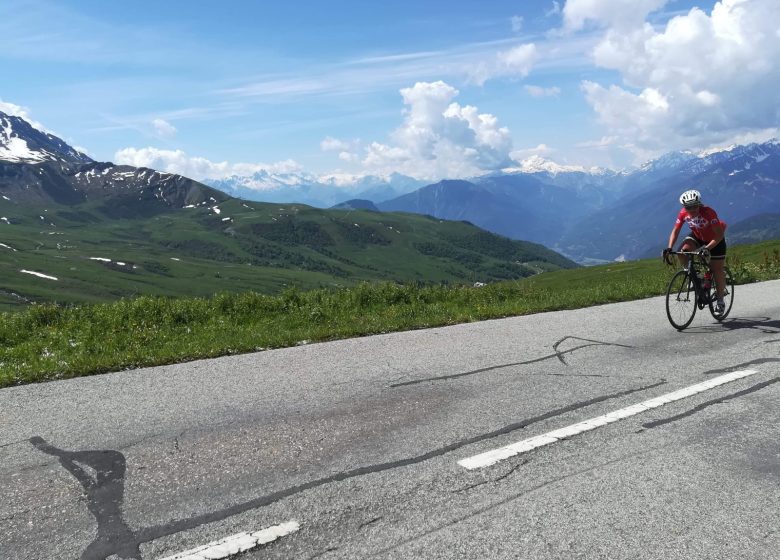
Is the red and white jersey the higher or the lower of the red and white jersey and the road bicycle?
the higher

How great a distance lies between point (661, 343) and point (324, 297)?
802cm

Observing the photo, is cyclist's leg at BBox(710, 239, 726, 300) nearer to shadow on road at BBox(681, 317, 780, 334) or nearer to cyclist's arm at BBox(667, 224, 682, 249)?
shadow on road at BBox(681, 317, 780, 334)

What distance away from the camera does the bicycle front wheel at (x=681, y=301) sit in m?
11.4

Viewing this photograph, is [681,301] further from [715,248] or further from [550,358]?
[550,358]

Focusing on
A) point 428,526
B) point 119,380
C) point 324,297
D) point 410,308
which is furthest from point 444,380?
point 324,297

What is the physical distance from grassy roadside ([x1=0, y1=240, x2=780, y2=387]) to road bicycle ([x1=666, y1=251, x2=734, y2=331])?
3108mm

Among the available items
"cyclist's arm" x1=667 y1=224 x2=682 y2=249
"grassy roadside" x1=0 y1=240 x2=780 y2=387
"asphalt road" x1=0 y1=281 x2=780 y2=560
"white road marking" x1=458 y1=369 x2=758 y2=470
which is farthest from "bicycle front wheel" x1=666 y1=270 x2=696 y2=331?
"white road marking" x1=458 y1=369 x2=758 y2=470

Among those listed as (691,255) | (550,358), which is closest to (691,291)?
(691,255)

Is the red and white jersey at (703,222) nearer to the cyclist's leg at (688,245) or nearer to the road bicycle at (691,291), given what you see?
the cyclist's leg at (688,245)

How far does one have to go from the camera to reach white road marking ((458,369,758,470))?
510cm

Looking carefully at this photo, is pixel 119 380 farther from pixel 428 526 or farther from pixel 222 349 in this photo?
pixel 428 526

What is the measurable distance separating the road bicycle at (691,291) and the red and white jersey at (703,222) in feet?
1.58

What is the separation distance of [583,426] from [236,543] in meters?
3.74

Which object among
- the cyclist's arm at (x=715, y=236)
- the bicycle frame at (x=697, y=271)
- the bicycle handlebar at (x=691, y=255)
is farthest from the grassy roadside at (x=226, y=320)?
the cyclist's arm at (x=715, y=236)
